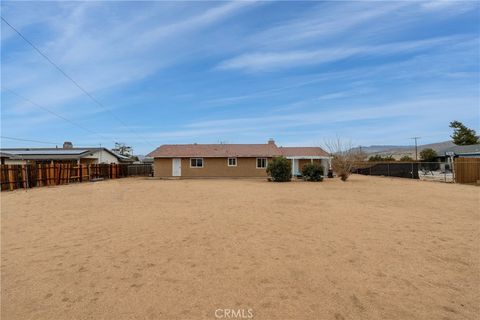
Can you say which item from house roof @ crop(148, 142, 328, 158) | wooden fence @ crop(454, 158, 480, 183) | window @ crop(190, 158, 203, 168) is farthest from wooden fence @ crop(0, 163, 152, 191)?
wooden fence @ crop(454, 158, 480, 183)

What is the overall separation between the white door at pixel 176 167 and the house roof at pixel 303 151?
36.9 ft

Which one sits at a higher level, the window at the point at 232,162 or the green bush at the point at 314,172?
the window at the point at 232,162

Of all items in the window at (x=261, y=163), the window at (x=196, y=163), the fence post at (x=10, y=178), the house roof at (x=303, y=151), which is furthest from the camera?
the house roof at (x=303, y=151)

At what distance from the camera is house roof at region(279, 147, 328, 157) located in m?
34.2

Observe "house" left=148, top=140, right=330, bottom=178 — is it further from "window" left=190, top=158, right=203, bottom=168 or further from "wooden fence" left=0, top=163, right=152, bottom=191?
"wooden fence" left=0, top=163, right=152, bottom=191

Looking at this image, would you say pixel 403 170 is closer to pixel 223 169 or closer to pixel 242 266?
pixel 223 169

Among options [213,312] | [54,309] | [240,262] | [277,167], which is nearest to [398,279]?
[240,262]

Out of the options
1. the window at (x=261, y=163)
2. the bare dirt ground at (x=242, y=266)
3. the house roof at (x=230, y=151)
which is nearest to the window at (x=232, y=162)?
the house roof at (x=230, y=151)

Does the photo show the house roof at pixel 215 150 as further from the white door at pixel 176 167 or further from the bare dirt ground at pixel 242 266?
the bare dirt ground at pixel 242 266

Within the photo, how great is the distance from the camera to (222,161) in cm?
3350

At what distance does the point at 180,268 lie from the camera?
17.3 feet

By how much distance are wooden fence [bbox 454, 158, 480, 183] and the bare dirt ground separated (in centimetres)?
1549

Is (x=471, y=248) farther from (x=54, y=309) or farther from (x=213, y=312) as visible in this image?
(x=54, y=309)

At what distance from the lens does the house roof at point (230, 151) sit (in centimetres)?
3353
